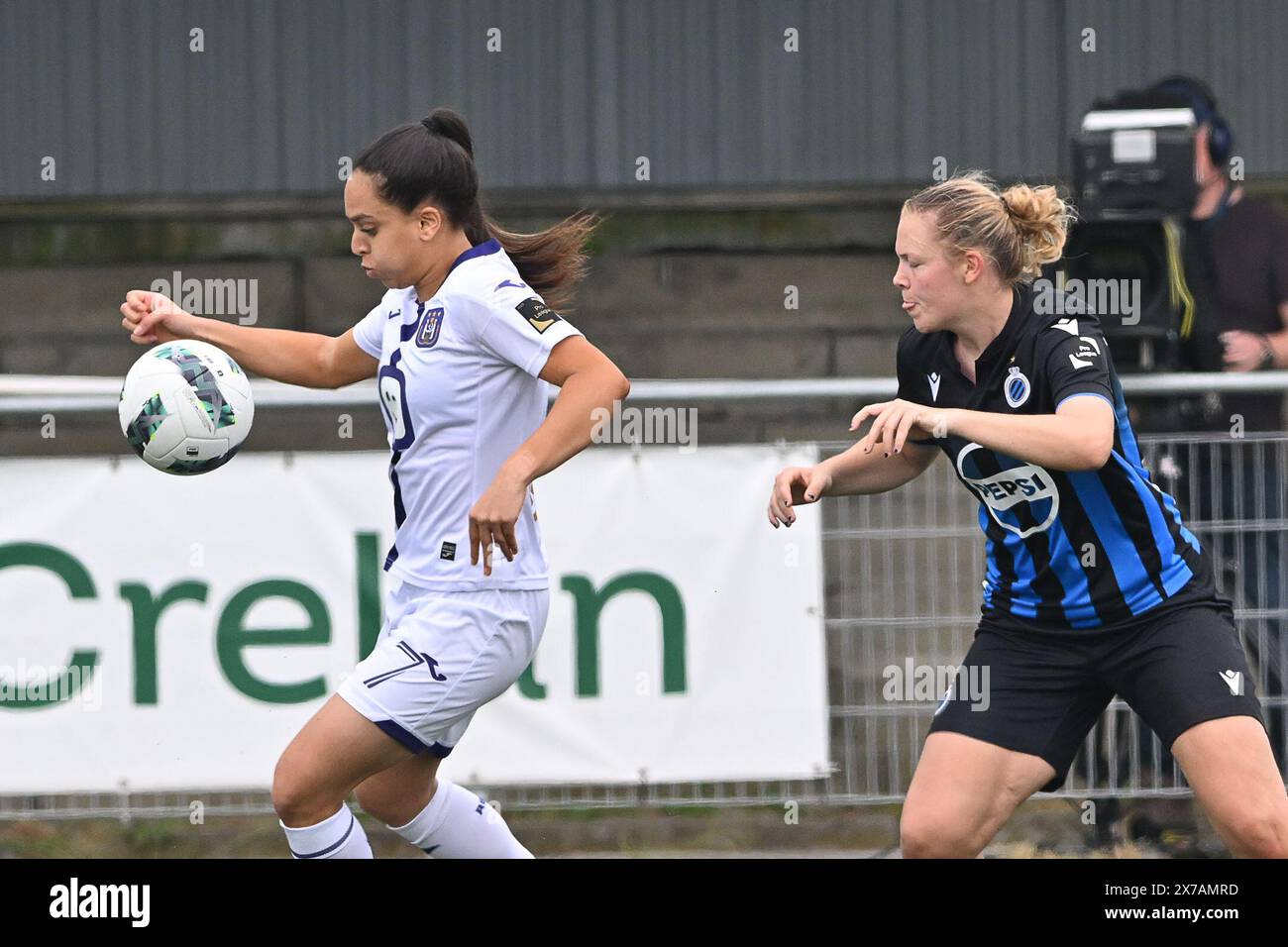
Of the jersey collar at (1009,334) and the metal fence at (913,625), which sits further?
the metal fence at (913,625)

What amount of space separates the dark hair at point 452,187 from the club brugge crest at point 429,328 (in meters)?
0.24

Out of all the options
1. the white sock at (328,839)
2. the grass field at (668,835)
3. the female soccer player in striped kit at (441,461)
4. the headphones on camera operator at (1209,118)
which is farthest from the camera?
the headphones on camera operator at (1209,118)

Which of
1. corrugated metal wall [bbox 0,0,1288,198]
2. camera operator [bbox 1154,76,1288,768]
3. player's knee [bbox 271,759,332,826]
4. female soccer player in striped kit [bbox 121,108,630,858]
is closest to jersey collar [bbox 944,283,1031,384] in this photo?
female soccer player in striped kit [bbox 121,108,630,858]

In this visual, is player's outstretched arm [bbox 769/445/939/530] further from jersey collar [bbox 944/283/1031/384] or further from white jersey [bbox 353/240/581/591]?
white jersey [bbox 353/240/581/591]

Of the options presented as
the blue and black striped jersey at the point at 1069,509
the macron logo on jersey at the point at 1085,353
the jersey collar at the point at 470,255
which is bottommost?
the blue and black striped jersey at the point at 1069,509

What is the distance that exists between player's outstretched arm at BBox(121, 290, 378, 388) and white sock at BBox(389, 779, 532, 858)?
1184 mm

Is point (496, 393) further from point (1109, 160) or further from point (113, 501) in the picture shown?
point (1109, 160)

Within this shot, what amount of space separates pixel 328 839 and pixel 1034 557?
74.4 inches

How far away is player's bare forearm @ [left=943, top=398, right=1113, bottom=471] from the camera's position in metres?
3.92

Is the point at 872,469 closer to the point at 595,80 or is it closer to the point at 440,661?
the point at 440,661

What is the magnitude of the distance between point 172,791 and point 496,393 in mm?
2748

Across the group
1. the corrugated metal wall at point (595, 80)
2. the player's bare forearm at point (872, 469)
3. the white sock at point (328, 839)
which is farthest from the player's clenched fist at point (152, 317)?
the corrugated metal wall at point (595, 80)

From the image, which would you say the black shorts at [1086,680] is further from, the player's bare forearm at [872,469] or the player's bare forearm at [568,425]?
the player's bare forearm at [568,425]

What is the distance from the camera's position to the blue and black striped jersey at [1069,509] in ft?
14.0
